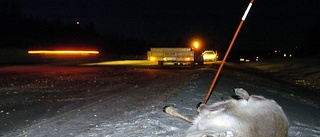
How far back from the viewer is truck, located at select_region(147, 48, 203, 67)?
2592 centimetres

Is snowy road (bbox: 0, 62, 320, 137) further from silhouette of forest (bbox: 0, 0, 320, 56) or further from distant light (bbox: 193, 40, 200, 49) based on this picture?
silhouette of forest (bbox: 0, 0, 320, 56)

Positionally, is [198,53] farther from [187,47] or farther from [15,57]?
[15,57]

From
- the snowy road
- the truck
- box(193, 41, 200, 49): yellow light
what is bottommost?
the snowy road

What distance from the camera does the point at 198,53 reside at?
29.1 m

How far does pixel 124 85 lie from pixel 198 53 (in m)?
16.1

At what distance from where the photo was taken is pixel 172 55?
26109 millimetres

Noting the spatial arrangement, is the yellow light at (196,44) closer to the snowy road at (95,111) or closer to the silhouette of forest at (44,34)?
the snowy road at (95,111)

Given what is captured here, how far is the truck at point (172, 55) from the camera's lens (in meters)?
25.9

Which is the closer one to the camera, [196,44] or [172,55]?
[172,55]

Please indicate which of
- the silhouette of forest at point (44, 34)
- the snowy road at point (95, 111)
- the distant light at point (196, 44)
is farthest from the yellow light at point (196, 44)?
the silhouette of forest at point (44, 34)

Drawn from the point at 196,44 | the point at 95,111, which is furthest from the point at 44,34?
the point at 95,111

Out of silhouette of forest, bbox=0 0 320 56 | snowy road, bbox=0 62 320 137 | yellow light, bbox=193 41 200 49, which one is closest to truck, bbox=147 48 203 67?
yellow light, bbox=193 41 200 49

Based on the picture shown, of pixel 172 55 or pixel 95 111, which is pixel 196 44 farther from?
pixel 95 111

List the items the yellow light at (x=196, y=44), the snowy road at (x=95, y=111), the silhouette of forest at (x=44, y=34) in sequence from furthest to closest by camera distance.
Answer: the silhouette of forest at (x=44, y=34) < the yellow light at (x=196, y=44) < the snowy road at (x=95, y=111)
